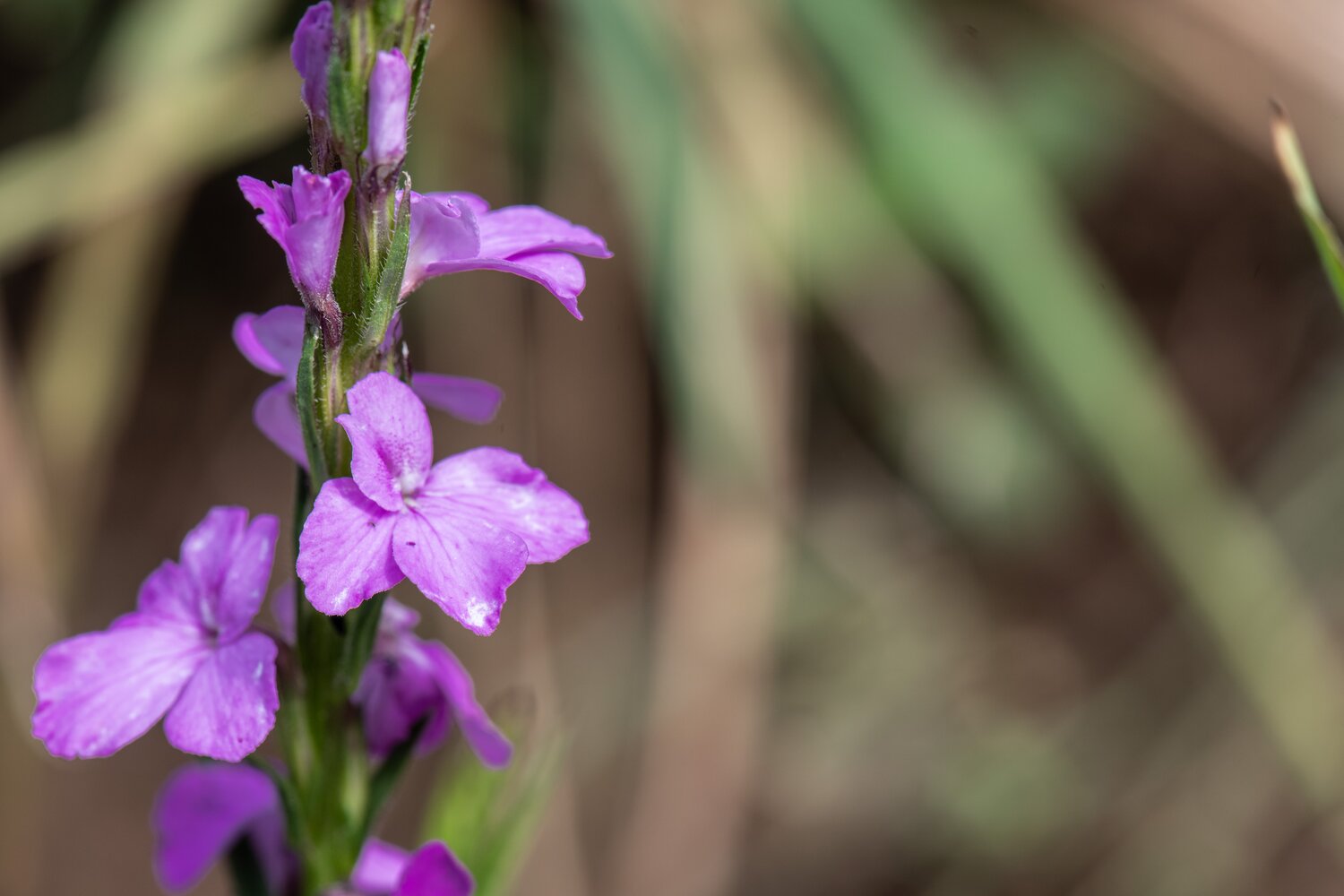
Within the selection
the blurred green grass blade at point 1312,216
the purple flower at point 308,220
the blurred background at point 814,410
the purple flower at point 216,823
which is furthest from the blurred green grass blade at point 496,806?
the blurred background at point 814,410

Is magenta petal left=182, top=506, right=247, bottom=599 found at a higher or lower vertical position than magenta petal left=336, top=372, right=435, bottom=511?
lower

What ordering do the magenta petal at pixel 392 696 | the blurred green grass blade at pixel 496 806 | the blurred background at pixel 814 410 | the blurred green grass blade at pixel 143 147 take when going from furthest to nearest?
the blurred background at pixel 814 410, the blurred green grass blade at pixel 143 147, the blurred green grass blade at pixel 496 806, the magenta petal at pixel 392 696

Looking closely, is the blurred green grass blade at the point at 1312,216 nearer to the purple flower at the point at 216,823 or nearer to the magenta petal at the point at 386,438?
the magenta petal at the point at 386,438

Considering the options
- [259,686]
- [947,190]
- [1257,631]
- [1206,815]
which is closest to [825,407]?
[947,190]

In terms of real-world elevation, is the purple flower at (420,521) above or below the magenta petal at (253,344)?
above

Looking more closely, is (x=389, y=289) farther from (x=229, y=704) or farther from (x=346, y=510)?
(x=229, y=704)

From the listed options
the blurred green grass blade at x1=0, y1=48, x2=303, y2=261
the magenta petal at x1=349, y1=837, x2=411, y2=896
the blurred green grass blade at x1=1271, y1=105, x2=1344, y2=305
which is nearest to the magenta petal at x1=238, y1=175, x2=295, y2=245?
the magenta petal at x1=349, y1=837, x2=411, y2=896

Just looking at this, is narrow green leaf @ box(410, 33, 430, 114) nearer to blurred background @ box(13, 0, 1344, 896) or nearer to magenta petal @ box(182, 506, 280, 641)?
magenta petal @ box(182, 506, 280, 641)

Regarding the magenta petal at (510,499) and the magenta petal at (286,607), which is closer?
the magenta petal at (510,499)
